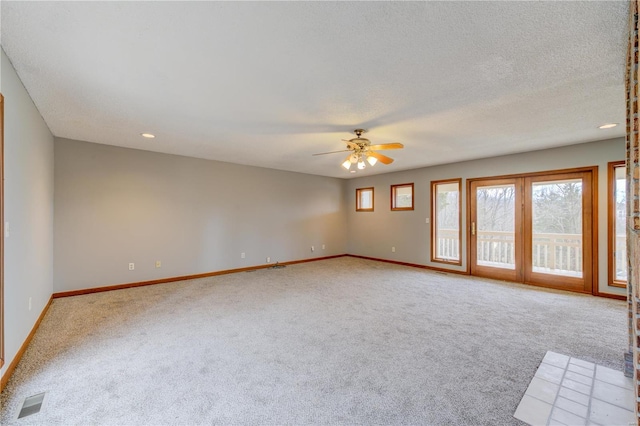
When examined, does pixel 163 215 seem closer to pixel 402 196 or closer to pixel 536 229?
pixel 402 196

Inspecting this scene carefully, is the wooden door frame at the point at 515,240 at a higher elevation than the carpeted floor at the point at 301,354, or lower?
higher

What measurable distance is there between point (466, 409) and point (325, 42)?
2.63 m

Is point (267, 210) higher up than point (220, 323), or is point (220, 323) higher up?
point (267, 210)

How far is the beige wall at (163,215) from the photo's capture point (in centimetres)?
416

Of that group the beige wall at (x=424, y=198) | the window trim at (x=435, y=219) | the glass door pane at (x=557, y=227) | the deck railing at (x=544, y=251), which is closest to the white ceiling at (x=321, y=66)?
the beige wall at (x=424, y=198)

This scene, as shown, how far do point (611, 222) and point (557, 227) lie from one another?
0.66 meters

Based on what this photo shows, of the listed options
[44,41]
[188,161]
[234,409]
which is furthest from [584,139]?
[188,161]

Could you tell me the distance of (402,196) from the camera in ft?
22.9

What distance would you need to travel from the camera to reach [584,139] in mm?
4082

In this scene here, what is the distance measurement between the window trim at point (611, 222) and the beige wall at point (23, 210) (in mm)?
7028

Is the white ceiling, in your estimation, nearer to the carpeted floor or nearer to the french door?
the french door

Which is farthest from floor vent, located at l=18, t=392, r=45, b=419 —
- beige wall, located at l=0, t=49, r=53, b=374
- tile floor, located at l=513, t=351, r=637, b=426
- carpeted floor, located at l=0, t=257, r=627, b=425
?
tile floor, located at l=513, t=351, r=637, b=426

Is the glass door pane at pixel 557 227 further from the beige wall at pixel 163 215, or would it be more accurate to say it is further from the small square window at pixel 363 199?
the beige wall at pixel 163 215

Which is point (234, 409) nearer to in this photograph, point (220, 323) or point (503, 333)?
point (220, 323)
